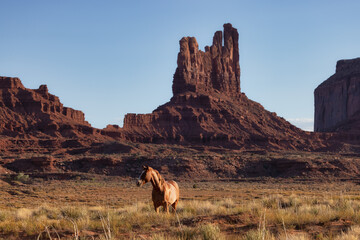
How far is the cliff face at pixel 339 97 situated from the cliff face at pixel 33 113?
88.0m

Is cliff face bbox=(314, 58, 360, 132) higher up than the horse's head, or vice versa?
cliff face bbox=(314, 58, 360, 132)

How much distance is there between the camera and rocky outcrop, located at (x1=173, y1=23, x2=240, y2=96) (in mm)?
113919

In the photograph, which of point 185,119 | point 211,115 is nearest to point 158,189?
point 185,119

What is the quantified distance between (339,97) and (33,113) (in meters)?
113

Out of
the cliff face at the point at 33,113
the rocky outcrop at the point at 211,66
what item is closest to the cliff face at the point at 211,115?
the rocky outcrop at the point at 211,66

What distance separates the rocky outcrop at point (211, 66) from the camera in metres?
114

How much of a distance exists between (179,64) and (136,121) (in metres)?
25.5

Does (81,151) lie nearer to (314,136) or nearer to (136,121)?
(136,121)

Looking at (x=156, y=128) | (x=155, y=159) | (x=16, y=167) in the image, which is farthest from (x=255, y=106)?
(x=16, y=167)

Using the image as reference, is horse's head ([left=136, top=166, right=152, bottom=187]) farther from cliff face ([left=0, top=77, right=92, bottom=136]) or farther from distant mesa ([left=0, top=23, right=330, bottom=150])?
cliff face ([left=0, top=77, right=92, bottom=136])

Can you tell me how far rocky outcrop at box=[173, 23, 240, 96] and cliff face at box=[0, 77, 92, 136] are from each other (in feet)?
112

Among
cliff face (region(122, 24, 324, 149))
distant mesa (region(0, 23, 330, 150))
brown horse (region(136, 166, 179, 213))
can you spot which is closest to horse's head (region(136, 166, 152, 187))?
brown horse (region(136, 166, 179, 213))

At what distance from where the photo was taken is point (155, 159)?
59938mm

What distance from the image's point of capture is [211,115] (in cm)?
10331
